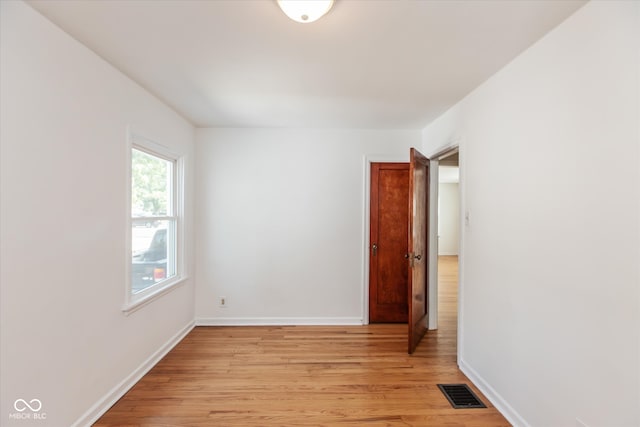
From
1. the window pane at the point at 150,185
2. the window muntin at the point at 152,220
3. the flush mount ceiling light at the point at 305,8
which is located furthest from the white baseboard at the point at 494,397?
the window pane at the point at 150,185

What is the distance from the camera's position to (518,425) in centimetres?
199

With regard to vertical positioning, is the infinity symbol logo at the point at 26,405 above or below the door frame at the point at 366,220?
below

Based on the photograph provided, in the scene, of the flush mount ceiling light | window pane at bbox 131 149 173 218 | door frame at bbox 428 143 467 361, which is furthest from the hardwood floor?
the flush mount ceiling light

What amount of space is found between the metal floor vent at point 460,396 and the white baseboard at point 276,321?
153cm

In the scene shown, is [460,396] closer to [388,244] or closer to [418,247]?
[418,247]

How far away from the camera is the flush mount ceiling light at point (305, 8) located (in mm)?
1449

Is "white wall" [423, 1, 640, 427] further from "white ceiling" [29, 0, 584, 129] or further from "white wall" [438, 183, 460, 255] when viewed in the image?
"white wall" [438, 183, 460, 255]

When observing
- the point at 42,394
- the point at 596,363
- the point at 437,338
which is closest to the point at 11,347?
the point at 42,394

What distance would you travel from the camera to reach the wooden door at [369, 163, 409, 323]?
156 inches

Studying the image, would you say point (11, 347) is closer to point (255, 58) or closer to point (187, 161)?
point (255, 58)

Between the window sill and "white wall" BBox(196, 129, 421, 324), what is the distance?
583mm

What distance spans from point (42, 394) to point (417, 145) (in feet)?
13.6

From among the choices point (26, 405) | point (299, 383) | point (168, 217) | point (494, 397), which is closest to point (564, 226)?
point (494, 397)

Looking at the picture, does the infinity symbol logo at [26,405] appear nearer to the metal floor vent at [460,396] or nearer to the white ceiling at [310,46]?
the white ceiling at [310,46]
